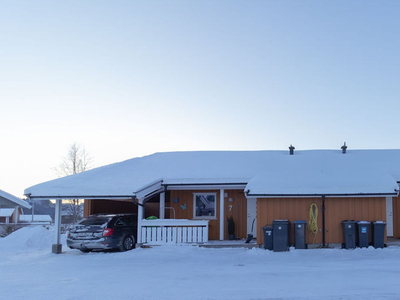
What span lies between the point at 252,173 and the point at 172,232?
3918 mm

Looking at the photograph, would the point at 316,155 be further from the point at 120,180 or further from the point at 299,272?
the point at 299,272

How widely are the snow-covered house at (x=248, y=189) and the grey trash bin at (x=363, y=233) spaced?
0.64 metres

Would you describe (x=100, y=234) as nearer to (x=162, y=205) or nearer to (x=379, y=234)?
(x=162, y=205)

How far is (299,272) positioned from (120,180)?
8.93 metres

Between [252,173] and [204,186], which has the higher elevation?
[252,173]

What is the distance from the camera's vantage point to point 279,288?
8.95m

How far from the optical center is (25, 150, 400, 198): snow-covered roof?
15602 millimetres

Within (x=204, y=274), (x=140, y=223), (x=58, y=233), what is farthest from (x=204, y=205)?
(x=204, y=274)

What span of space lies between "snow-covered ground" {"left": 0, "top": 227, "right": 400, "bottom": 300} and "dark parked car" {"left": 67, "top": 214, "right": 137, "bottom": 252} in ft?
1.27

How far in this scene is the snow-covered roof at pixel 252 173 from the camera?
15.6 m

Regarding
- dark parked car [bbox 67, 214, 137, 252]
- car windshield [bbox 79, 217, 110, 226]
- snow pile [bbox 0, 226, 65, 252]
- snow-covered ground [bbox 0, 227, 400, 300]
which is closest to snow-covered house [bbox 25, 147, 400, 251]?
dark parked car [bbox 67, 214, 137, 252]

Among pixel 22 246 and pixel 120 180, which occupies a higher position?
pixel 120 180

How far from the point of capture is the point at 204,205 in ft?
61.1

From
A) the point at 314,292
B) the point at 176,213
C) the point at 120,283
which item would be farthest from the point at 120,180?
the point at 314,292
